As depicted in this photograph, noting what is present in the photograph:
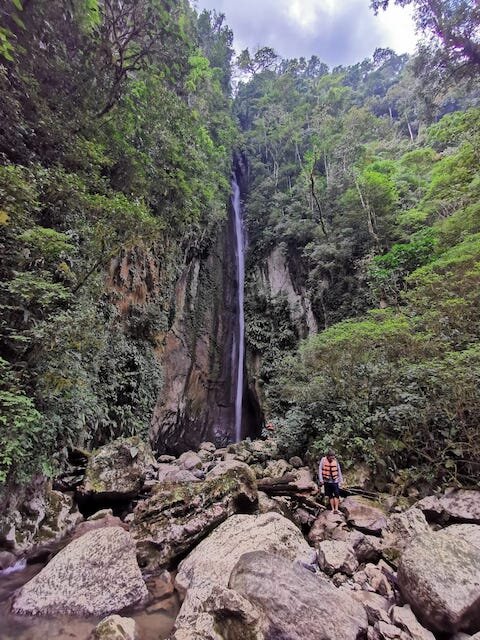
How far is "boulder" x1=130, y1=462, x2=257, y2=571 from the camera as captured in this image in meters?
4.32

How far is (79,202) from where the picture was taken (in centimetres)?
564

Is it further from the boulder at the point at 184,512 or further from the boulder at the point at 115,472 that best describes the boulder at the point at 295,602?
the boulder at the point at 115,472

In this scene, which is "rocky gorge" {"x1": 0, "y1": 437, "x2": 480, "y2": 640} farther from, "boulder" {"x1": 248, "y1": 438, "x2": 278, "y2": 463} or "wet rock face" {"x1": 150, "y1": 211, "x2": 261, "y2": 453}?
"wet rock face" {"x1": 150, "y1": 211, "x2": 261, "y2": 453}

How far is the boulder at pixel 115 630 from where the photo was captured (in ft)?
8.71

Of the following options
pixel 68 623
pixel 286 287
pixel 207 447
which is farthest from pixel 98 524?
pixel 286 287

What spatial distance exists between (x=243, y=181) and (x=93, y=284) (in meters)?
21.5

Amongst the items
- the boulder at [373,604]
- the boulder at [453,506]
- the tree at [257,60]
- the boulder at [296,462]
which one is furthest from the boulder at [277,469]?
the tree at [257,60]

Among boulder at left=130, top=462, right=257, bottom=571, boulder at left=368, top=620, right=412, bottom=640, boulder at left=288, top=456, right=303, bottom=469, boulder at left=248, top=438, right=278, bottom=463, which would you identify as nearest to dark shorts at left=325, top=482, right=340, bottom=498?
boulder at left=130, top=462, right=257, bottom=571

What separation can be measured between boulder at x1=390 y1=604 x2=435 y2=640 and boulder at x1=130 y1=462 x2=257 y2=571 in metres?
2.49

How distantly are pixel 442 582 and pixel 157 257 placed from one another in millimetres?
10000

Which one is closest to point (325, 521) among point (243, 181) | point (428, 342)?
point (428, 342)

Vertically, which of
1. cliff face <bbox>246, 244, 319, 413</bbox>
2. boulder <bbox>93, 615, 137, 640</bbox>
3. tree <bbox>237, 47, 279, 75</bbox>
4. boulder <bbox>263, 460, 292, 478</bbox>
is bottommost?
boulder <bbox>263, 460, 292, 478</bbox>

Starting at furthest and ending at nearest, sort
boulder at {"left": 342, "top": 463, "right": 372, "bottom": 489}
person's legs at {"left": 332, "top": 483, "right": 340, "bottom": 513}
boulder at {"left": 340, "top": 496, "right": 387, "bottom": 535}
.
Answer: boulder at {"left": 342, "top": 463, "right": 372, "bottom": 489}
person's legs at {"left": 332, "top": 483, "right": 340, "bottom": 513}
boulder at {"left": 340, "top": 496, "right": 387, "bottom": 535}

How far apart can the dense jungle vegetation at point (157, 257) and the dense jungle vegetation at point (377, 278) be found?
5 cm
